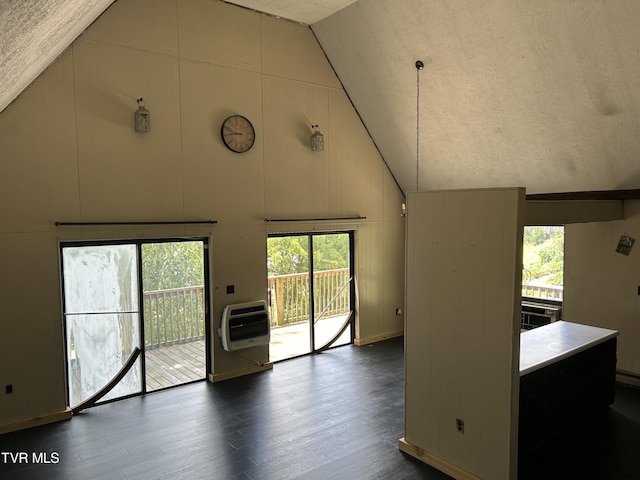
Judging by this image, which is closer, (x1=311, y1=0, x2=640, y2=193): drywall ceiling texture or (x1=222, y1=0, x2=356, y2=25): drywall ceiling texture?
(x1=311, y1=0, x2=640, y2=193): drywall ceiling texture

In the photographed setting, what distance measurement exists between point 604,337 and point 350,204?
3.58 m

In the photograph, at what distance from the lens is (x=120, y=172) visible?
16.2 feet

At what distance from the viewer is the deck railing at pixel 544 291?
6.40 metres

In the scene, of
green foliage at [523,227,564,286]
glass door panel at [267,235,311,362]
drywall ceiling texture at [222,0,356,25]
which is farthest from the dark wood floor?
drywall ceiling texture at [222,0,356,25]

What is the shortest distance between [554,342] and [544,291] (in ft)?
7.81

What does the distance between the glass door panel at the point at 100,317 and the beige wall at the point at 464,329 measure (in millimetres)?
2999

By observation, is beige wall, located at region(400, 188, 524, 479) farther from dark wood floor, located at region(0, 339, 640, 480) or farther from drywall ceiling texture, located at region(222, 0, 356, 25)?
drywall ceiling texture, located at region(222, 0, 356, 25)

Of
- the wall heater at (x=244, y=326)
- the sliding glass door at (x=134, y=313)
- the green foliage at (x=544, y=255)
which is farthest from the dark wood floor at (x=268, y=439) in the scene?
the green foliage at (x=544, y=255)

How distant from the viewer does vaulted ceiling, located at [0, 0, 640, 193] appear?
4.15m

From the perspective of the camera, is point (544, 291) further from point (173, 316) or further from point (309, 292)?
point (173, 316)

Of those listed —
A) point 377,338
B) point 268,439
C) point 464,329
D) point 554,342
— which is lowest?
point 268,439

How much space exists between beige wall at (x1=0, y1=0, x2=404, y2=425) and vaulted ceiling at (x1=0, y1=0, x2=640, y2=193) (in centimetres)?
34

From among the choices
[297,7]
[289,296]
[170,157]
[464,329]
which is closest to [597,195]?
[464,329]

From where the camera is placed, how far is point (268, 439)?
4.25 metres
